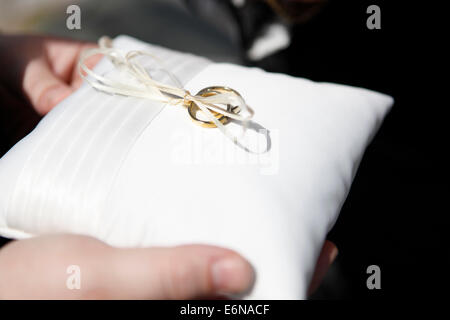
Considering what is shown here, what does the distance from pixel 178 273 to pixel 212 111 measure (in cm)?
26

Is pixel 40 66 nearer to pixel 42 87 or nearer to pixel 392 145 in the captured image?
pixel 42 87

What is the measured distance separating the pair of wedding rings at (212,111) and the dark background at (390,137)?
0.61m

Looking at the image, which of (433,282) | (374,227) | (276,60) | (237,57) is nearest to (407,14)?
(276,60)

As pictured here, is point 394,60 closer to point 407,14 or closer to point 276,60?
point 407,14

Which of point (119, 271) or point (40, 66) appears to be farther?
point (40, 66)

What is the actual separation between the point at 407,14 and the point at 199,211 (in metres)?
1.19

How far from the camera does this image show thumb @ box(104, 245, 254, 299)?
458 mm

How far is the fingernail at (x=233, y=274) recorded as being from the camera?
455 mm

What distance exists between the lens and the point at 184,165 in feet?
1.71

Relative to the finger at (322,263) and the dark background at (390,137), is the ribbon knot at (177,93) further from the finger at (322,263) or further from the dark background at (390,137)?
the dark background at (390,137)

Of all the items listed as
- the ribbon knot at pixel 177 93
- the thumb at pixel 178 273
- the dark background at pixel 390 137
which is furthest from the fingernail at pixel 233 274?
the dark background at pixel 390 137

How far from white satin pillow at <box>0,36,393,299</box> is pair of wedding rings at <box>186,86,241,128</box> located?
0.01 m

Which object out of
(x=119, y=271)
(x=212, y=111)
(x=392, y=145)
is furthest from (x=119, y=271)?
(x=392, y=145)

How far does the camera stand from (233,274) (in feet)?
1.49
